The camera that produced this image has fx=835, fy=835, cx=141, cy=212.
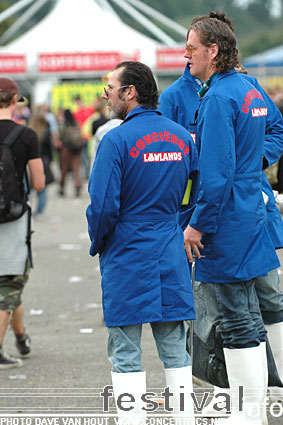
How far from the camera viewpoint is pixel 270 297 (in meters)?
4.41

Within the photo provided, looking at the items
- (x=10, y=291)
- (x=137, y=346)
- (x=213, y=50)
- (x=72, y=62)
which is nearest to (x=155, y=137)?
(x=213, y=50)

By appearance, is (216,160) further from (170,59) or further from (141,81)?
(170,59)

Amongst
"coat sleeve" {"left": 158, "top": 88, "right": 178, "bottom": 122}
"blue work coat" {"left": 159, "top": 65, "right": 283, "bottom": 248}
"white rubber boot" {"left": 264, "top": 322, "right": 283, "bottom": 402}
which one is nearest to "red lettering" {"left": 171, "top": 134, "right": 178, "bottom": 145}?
"blue work coat" {"left": 159, "top": 65, "right": 283, "bottom": 248}

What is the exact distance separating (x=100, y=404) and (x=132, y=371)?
1.24 metres

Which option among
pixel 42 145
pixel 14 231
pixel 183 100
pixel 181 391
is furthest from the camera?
pixel 42 145

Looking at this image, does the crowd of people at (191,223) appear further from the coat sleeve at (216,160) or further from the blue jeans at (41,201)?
the blue jeans at (41,201)

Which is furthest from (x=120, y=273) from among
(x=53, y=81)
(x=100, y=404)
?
(x=53, y=81)

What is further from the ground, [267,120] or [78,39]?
[267,120]

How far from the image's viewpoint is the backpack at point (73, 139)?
17812 millimetres

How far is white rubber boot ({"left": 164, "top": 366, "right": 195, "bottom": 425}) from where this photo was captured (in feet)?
12.4

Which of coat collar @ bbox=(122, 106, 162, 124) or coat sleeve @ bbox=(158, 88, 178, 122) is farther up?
coat collar @ bbox=(122, 106, 162, 124)

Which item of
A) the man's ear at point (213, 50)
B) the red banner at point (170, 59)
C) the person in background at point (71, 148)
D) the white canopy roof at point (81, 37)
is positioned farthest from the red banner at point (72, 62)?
the man's ear at point (213, 50)

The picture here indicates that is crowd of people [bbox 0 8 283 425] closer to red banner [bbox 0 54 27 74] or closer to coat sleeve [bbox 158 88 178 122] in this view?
coat sleeve [bbox 158 88 178 122]

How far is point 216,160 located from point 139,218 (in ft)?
1.61
